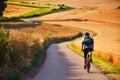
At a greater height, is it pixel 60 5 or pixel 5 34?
pixel 5 34

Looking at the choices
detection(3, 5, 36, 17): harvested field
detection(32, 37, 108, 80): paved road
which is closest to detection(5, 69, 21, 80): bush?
Answer: detection(32, 37, 108, 80): paved road

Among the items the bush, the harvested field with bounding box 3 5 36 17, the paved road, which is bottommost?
the harvested field with bounding box 3 5 36 17

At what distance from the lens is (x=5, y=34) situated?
19.4 m

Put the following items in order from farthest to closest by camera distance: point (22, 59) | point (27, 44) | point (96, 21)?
point (96, 21), point (27, 44), point (22, 59)

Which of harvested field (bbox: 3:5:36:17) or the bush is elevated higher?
the bush

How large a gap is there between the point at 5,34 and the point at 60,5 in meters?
124

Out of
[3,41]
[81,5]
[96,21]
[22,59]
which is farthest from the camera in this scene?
[81,5]

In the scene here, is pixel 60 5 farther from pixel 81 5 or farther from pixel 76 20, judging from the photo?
pixel 76 20

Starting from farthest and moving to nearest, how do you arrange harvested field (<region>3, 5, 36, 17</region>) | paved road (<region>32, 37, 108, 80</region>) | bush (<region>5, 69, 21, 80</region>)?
1. harvested field (<region>3, 5, 36, 17</region>)
2. paved road (<region>32, 37, 108, 80</region>)
3. bush (<region>5, 69, 21, 80</region>)

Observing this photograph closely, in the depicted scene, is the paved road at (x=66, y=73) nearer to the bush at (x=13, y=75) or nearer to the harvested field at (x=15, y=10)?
the bush at (x=13, y=75)

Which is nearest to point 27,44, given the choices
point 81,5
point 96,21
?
point 96,21

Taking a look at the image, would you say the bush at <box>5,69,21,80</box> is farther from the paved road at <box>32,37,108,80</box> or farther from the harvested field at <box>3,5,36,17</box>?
the harvested field at <box>3,5,36,17</box>

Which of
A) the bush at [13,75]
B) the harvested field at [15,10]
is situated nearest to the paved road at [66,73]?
the bush at [13,75]

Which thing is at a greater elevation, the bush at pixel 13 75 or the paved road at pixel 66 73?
the bush at pixel 13 75
